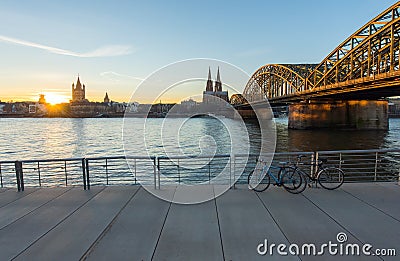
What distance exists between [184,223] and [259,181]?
118 inches

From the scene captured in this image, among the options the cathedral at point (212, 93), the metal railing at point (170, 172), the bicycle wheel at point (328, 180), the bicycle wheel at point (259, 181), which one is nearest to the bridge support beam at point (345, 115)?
the metal railing at point (170, 172)

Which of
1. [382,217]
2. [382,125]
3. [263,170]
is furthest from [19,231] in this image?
[382,125]

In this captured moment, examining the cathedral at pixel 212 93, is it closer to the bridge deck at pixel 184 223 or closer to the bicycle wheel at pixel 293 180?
the bridge deck at pixel 184 223

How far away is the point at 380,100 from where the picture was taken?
201 ft

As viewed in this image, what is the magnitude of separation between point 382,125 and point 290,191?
6655cm

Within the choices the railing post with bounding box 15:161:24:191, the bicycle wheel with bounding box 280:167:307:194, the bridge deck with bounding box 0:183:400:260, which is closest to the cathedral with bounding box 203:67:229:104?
the bridge deck with bounding box 0:183:400:260

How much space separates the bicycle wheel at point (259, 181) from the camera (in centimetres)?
745

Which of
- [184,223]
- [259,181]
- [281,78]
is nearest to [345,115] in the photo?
[281,78]

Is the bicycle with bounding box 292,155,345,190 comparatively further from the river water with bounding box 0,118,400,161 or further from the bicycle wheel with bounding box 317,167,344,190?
the river water with bounding box 0,118,400,161

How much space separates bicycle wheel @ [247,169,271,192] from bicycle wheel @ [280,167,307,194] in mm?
457

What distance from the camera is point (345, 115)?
6212cm

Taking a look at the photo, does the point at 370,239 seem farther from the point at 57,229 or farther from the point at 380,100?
the point at 380,100

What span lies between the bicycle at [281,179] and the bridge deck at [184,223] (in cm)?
24

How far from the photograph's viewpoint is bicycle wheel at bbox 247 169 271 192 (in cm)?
745
